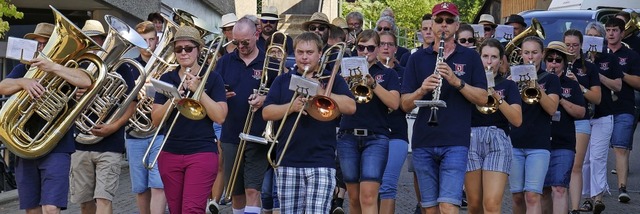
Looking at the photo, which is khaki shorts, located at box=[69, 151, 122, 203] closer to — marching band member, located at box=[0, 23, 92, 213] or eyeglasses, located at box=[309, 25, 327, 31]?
marching band member, located at box=[0, 23, 92, 213]

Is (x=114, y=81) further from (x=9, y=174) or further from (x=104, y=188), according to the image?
(x=9, y=174)

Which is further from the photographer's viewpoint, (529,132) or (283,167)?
(529,132)

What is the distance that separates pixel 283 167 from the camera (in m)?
9.76

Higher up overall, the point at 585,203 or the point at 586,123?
the point at 586,123

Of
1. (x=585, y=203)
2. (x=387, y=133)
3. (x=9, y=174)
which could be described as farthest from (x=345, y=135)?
(x=9, y=174)

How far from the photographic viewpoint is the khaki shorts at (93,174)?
→ 432 inches

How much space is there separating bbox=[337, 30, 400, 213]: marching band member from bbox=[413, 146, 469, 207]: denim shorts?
958 mm

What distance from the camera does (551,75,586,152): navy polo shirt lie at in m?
11.8

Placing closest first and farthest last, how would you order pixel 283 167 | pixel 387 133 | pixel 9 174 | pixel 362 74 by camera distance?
pixel 283 167 < pixel 362 74 < pixel 387 133 < pixel 9 174

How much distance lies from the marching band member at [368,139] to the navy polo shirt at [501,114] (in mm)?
731

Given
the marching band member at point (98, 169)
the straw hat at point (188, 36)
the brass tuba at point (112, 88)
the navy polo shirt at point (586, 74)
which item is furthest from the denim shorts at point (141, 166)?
the navy polo shirt at point (586, 74)

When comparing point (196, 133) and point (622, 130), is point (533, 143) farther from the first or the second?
point (622, 130)

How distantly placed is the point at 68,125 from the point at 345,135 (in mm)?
2403

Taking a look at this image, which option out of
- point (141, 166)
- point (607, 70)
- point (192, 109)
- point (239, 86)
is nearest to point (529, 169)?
point (239, 86)
